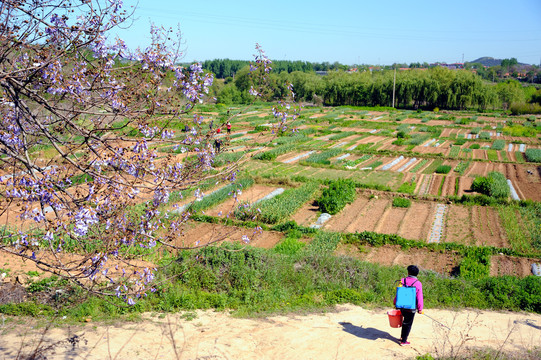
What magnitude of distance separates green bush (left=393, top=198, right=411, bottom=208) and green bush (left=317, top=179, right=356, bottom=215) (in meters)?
1.88

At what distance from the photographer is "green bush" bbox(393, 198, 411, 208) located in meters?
19.8

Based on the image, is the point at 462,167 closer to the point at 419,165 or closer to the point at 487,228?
the point at 419,165

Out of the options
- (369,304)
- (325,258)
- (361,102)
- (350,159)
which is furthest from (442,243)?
(361,102)

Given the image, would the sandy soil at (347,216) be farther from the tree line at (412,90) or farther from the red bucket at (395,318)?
the tree line at (412,90)

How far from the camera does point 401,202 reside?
65.4ft

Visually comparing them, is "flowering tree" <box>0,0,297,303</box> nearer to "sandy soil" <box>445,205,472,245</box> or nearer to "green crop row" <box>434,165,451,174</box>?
"sandy soil" <box>445,205,472,245</box>

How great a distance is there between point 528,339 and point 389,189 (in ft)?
46.7

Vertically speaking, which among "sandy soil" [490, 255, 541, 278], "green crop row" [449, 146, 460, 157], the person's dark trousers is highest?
the person's dark trousers

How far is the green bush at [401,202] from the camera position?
19.8 m

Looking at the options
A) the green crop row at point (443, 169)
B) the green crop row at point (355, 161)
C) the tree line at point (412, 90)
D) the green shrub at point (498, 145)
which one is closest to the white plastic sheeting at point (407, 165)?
the green crop row at point (443, 169)

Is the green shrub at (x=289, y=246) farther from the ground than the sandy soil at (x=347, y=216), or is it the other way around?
the green shrub at (x=289, y=246)

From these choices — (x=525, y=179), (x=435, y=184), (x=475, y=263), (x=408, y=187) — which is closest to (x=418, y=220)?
(x=408, y=187)

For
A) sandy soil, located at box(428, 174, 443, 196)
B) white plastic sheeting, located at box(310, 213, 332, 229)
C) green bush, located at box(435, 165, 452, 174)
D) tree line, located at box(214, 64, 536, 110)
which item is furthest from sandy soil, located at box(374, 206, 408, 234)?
tree line, located at box(214, 64, 536, 110)

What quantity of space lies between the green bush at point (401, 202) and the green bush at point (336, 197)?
1.88 meters
